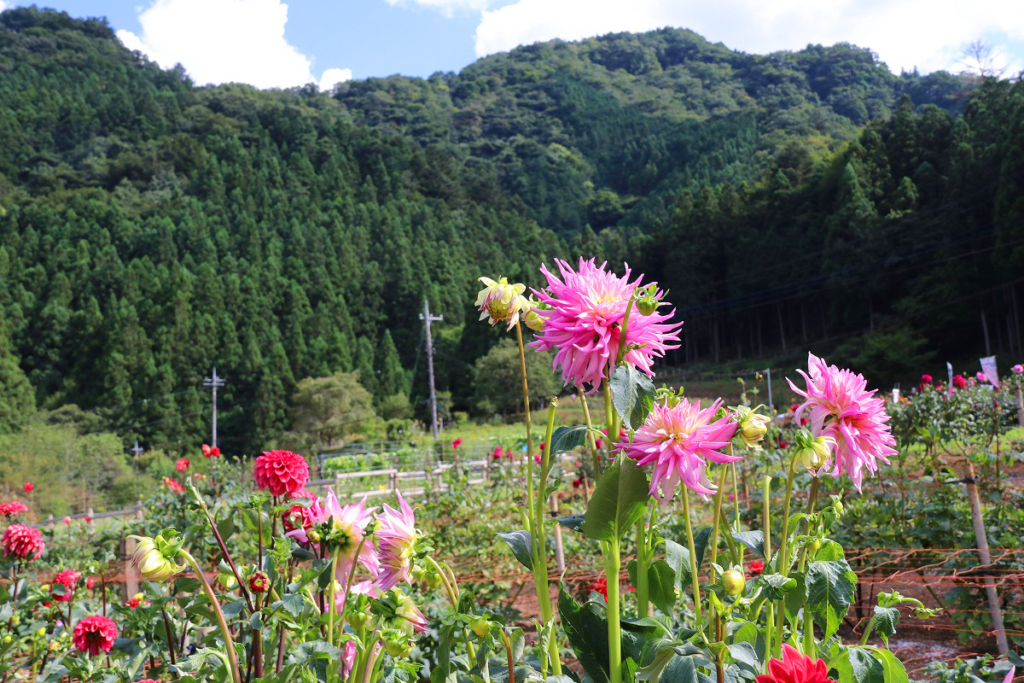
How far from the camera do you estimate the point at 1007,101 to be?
21422 mm

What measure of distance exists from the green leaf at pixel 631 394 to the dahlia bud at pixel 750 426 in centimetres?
17

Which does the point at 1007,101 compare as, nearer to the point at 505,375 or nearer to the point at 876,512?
the point at 505,375

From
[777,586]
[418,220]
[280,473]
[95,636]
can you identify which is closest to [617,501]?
[777,586]

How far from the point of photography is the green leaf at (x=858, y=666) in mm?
788

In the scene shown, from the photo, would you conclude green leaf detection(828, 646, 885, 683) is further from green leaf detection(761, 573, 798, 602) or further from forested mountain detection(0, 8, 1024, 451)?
forested mountain detection(0, 8, 1024, 451)

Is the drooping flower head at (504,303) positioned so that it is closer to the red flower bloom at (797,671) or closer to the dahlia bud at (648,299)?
the dahlia bud at (648,299)

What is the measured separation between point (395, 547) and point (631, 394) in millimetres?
363

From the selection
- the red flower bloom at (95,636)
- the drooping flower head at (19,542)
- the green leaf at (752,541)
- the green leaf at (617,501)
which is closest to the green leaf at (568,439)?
the green leaf at (617,501)

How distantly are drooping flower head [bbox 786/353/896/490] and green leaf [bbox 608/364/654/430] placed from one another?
0.22 m

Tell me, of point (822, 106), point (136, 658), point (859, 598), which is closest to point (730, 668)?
point (136, 658)

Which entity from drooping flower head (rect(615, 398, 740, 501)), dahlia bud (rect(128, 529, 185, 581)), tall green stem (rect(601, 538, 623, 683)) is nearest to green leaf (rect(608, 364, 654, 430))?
drooping flower head (rect(615, 398, 740, 501))

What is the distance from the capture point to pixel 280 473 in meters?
1.35

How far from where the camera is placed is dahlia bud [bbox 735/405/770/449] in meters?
0.86

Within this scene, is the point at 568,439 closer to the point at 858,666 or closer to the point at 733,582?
the point at 733,582
